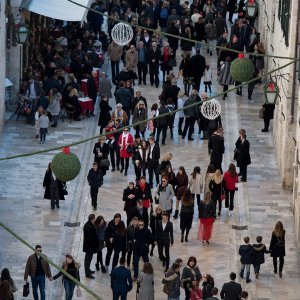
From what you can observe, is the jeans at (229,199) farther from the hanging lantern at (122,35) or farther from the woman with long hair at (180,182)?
the hanging lantern at (122,35)

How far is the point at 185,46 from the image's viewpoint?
52531mm

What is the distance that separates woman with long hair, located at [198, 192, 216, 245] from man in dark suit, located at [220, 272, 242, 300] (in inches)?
186

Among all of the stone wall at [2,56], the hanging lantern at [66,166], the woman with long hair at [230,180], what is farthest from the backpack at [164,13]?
the hanging lantern at [66,166]

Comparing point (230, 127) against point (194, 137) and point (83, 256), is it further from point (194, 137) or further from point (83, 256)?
point (83, 256)

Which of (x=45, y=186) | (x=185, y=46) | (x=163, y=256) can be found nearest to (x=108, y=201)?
(x=45, y=186)

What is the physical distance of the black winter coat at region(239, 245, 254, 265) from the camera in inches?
1380

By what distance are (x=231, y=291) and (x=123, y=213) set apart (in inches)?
293

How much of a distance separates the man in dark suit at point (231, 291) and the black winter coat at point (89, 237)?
12.2 feet

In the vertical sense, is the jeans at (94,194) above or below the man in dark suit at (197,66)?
below

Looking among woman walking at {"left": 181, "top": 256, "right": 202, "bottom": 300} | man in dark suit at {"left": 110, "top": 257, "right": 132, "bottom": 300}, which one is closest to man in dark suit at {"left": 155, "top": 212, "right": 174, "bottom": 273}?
woman walking at {"left": 181, "top": 256, "right": 202, "bottom": 300}

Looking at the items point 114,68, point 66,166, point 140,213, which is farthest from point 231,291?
point 114,68

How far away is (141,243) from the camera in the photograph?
35281mm

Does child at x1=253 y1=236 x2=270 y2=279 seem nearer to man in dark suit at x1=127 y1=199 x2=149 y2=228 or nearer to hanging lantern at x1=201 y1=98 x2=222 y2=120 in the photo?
man in dark suit at x1=127 y1=199 x2=149 y2=228

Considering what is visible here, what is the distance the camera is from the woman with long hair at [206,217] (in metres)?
37.2
